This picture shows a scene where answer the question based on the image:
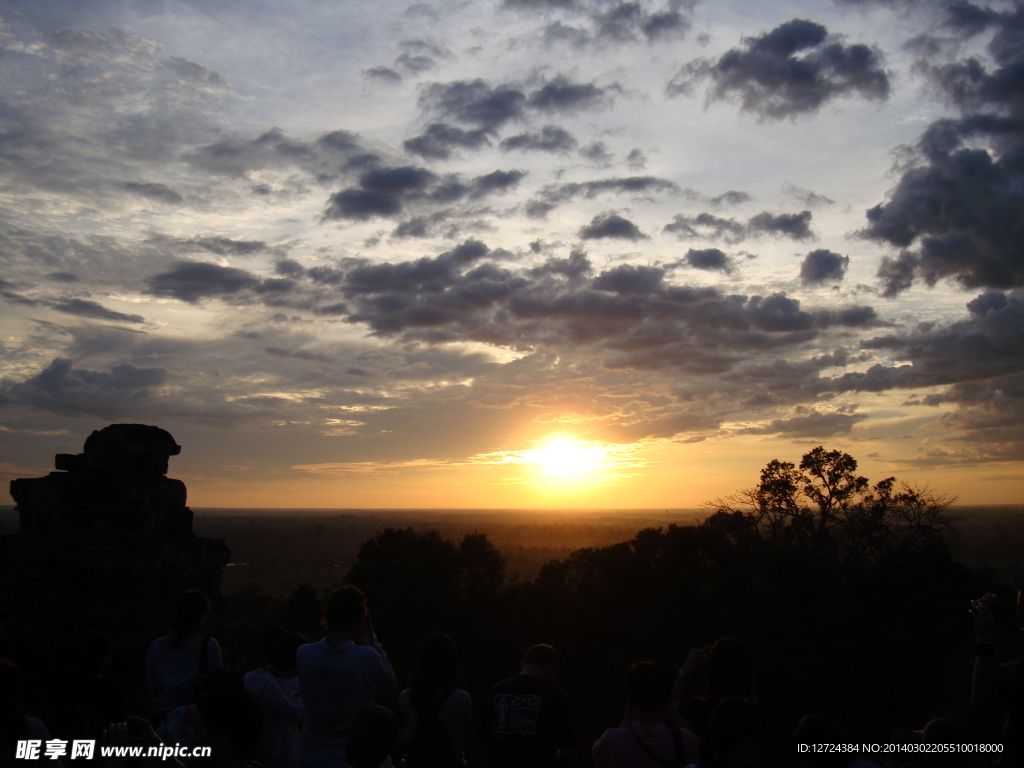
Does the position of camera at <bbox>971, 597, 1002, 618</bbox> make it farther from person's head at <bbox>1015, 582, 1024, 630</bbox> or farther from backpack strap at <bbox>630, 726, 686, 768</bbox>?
backpack strap at <bbox>630, 726, 686, 768</bbox>

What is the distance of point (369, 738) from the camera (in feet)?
11.1

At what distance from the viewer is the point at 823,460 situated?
2764cm

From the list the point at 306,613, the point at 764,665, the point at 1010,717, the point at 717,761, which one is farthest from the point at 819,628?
the point at 306,613

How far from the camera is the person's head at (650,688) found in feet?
13.3

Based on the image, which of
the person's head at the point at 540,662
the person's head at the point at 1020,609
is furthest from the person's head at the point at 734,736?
the person's head at the point at 1020,609

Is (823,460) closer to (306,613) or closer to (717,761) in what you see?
(306,613)

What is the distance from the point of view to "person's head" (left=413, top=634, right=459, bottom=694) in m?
4.40

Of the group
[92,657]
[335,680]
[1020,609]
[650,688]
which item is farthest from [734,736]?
[92,657]

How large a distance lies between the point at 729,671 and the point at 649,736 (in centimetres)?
59

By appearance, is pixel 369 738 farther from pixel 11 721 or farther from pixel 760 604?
pixel 760 604

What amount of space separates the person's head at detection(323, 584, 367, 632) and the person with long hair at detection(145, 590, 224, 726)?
1002 millimetres

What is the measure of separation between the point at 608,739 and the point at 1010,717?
7.85 feet

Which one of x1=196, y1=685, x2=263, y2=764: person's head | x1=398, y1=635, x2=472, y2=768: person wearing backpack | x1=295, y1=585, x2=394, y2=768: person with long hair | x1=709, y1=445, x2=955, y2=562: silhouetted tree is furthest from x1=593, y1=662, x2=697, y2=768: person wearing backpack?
x1=709, y1=445, x2=955, y2=562: silhouetted tree

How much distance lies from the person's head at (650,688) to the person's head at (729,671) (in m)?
0.30
